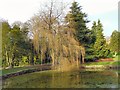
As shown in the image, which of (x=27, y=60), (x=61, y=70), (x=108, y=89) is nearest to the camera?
(x=108, y=89)

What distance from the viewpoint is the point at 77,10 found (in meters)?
26.0

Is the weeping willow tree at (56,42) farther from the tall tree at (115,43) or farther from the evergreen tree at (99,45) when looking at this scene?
the tall tree at (115,43)

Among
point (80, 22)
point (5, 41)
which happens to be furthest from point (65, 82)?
point (80, 22)

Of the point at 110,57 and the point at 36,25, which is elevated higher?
the point at 36,25

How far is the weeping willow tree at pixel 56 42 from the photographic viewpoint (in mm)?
19609

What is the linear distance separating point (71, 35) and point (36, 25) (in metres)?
3.17

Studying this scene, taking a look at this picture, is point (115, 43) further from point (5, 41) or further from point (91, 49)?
point (5, 41)

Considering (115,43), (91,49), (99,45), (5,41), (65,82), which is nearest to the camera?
(65,82)

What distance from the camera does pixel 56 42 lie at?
64.5 feet

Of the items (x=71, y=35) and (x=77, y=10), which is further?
(x=77, y=10)

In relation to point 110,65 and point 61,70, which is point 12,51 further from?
point 110,65

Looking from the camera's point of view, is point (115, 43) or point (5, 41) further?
point (115, 43)

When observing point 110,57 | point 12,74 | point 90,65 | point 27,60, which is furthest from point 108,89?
point 110,57

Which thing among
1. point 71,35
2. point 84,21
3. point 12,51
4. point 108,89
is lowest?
Answer: point 108,89
